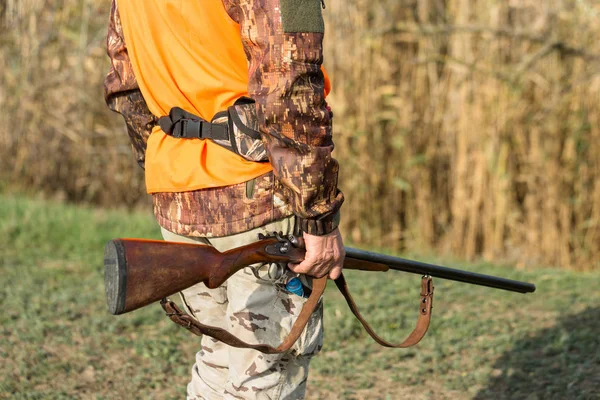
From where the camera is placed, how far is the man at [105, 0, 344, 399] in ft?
6.89

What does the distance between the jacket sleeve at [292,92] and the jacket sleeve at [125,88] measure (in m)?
0.56

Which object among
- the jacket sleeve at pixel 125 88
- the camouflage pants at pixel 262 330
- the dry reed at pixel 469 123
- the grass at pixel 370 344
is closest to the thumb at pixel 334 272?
the camouflage pants at pixel 262 330

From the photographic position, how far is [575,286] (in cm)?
498

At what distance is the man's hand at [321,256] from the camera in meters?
2.23

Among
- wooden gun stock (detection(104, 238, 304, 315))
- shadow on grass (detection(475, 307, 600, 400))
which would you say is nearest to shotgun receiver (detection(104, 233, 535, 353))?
wooden gun stock (detection(104, 238, 304, 315))

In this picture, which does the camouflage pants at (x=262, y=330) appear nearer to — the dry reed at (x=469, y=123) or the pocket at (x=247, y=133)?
the pocket at (x=247, y=133)

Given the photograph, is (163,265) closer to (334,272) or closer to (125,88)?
(334,272)

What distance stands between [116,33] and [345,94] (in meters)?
3.98

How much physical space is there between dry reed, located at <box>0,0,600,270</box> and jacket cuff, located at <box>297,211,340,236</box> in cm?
362

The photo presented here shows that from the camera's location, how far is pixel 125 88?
2615 mm

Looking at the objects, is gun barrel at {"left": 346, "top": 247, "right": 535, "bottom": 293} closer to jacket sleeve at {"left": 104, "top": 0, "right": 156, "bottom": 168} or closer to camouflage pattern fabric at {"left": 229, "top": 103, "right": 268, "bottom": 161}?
camouflage pattern fabric at {"left": 229, "top": 103, "right": 268, "bottom": 161}

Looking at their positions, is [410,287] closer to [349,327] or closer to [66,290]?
[349,327]

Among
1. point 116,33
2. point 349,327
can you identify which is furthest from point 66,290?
point 116,33

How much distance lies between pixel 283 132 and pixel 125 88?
0.73 meters
